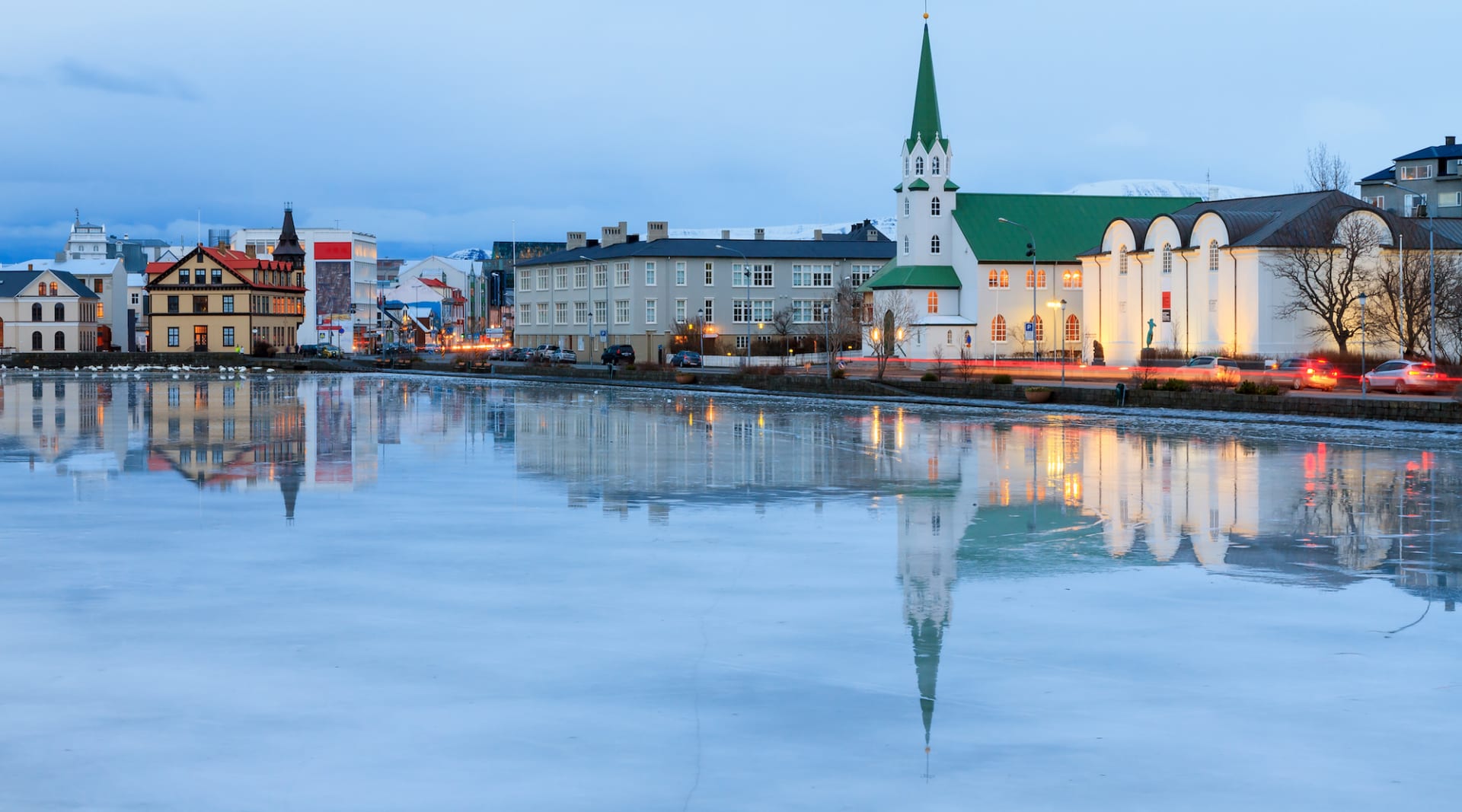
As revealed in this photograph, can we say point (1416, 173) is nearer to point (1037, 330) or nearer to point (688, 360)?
point (1037, 330)

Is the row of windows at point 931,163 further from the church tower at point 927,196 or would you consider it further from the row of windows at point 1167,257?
the row of windows at point 1167,257

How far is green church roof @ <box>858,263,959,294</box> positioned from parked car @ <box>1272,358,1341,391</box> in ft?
145

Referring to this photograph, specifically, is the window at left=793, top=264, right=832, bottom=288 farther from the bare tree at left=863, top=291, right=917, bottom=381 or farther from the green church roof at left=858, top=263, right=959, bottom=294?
the bare tree at left=863, top=291, right=917, bottom=381

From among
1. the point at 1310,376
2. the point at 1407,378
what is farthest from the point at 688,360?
the point at 1407,378

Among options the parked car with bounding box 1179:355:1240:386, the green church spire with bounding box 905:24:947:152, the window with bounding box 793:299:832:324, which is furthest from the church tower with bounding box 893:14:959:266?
the parked car with bounding box 1179:355:1240:386

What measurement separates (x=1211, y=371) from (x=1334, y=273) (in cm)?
2163

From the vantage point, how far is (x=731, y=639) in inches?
504

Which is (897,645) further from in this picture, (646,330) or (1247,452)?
(646,330)

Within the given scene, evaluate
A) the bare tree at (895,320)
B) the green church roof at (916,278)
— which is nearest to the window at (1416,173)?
the green church roof at (916,278)

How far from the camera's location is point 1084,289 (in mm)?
97250

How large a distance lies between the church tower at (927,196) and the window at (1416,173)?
54714 millimetres

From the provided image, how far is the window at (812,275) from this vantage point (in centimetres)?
12150

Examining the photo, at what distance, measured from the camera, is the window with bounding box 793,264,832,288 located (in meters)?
122

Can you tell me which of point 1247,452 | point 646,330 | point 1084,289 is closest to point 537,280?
point 646,330
